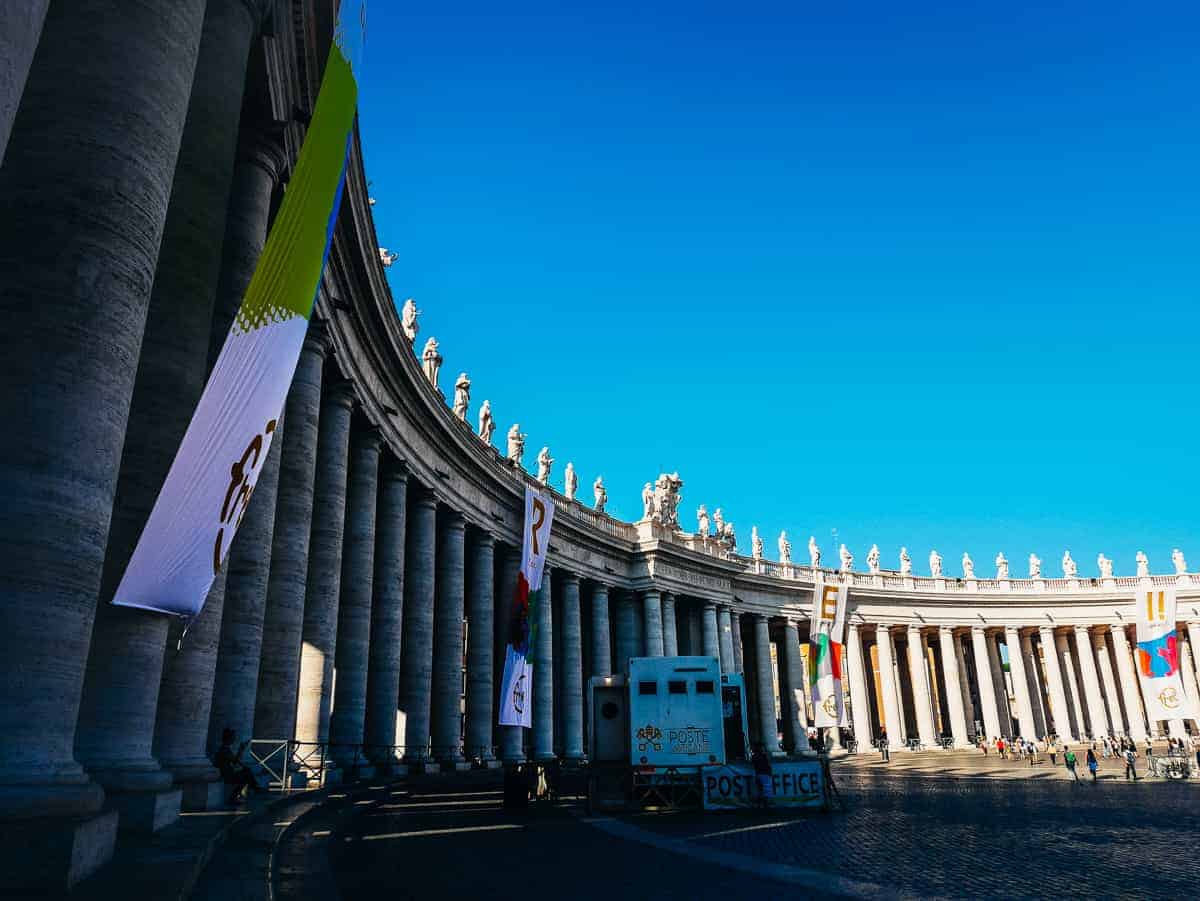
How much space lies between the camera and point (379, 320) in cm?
2688

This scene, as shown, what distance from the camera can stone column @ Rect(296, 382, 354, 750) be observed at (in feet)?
74.8

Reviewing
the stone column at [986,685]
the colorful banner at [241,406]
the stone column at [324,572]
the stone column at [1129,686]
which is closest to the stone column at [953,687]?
the stone column at [986,685]

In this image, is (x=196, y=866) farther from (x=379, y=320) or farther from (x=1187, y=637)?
(x=1187, y=637)

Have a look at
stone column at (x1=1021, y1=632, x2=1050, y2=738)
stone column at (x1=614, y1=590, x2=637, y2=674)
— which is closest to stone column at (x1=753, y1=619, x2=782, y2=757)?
stone column at (x1=614, y1=590, x2=637, y2=674)

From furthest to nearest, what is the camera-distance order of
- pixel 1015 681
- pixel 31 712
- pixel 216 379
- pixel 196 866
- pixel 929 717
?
1. pixel 1015 681
2. pixel 929 717
3. pixel 216 379
4. pixel 196 866
5. pixel 31 712

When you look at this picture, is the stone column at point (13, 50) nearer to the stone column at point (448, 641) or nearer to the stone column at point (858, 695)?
the stone column at point (448, 641)

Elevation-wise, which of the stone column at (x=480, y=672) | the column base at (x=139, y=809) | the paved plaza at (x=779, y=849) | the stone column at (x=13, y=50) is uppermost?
the stone column at (x=13, y=50)

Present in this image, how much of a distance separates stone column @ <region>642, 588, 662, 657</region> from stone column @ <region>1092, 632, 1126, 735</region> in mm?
47753

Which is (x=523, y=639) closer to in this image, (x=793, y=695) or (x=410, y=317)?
(x=410, y=317)

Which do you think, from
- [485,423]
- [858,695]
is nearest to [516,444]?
[485,423]

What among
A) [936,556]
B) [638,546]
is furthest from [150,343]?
[936,556]

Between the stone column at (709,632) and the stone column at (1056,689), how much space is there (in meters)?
33.4

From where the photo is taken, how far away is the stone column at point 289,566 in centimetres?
1959

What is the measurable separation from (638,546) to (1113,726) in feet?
167
